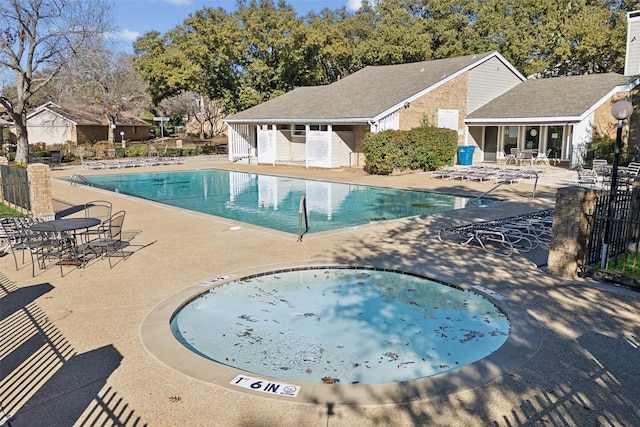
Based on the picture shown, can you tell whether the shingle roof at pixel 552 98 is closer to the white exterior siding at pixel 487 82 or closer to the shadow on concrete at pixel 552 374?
the white exterior siding at pixel 487 82

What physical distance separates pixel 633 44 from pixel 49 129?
156 ft

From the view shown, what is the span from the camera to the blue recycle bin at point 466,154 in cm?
2519

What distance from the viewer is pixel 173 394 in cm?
417

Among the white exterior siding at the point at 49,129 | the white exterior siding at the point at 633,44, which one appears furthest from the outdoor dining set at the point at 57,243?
the white exterior siding at the point at 49,129

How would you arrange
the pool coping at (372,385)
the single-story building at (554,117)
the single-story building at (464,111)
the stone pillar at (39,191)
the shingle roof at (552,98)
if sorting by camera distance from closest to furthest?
the pool coping at (372,385) < the stone pillar at (39,191) < the single-story building at (554,117) < the single-story building at (464,111) < the shingle roof at (552,98)

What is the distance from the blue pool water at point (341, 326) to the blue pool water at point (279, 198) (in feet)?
14.6

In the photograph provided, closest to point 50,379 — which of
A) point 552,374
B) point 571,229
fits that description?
point 552,374

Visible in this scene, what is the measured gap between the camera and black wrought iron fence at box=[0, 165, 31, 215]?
1218 cm

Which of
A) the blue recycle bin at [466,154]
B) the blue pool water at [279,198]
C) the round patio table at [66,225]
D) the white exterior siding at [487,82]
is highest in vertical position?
the white exterior siding at [487,82]

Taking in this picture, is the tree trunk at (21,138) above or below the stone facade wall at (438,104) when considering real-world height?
below

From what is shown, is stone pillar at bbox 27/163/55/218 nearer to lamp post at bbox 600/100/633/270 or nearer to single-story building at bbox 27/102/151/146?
lamp post at bbox 600/100/633/270

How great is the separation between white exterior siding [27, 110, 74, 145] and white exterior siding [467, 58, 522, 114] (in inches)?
1492

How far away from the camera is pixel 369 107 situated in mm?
24281

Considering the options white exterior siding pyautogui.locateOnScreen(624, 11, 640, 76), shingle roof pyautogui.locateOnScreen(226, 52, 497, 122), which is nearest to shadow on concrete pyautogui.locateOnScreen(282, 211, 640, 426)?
shingle roof pyautogui.locateOnScreen(226, 52, 497, 122)
